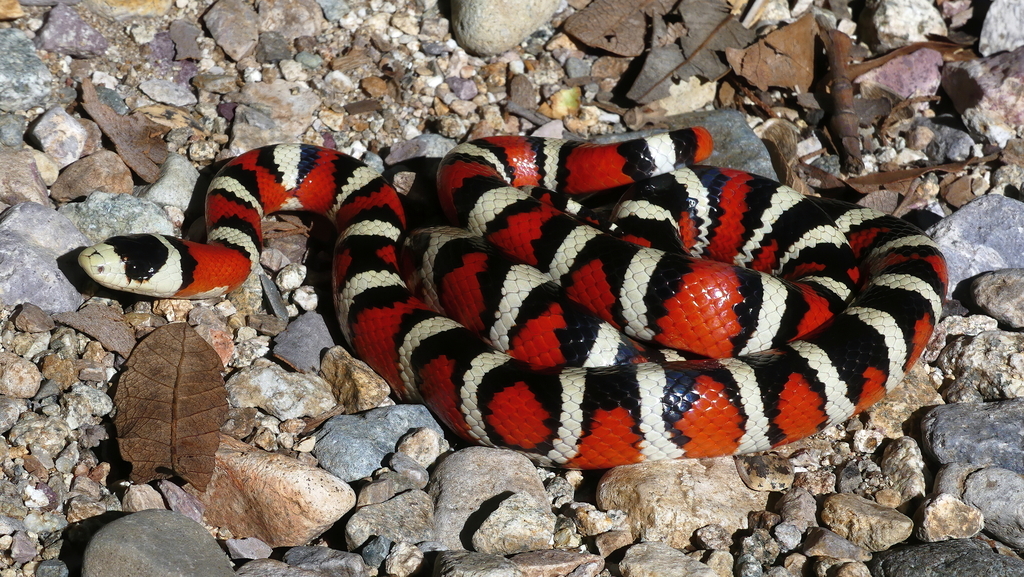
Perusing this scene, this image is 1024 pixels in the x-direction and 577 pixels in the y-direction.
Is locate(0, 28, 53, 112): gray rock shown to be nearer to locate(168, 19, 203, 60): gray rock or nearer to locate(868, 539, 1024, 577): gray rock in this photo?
locate(168, 19, 203, 60): gray rock

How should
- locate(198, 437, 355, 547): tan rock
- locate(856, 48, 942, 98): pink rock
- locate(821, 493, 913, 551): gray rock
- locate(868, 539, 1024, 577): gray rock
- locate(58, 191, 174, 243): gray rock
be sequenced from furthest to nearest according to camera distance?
locate(856, 48, 942, 98): pink rock
locate(58, 191, 174, 243): gray rock
locate(821, 493, 913, 551): gray rock
locate(198, 437, 355, 547): tan rock
locate(868, 539, 1024, 577): gray rock

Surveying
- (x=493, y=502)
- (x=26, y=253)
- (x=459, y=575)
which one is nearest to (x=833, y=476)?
(x=493, y=502)

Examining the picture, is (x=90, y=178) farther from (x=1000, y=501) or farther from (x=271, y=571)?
(x=1000, y=501)

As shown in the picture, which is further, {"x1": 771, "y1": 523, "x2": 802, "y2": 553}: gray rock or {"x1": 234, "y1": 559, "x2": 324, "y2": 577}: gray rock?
{"x1": 771, "y1": 523, "x2": 802, "y2": 553}: gray rock

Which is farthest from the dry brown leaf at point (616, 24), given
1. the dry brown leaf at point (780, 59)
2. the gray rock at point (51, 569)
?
the gray rock at point (51, 569)

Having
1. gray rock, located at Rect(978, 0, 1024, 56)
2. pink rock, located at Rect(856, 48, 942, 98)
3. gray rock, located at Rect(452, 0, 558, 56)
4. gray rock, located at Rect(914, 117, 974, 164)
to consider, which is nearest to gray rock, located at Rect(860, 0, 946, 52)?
pink rock, located at Rect(856, 48, 942, 98)

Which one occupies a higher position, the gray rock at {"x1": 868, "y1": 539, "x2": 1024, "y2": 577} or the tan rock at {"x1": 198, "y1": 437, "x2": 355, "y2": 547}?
the gray rock at {"x1": 868, "y1": 539, "x2": 1024, "y2": 577}

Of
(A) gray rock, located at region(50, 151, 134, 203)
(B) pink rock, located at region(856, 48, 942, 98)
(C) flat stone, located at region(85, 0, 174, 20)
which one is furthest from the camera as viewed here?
(B) pink rock, located at region(856, 48, 942, 98)

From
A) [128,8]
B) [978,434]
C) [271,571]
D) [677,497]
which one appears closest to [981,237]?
[978,434]

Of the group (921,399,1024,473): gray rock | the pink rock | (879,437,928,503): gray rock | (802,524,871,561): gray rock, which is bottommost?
(802,524,871,561): gray rock
